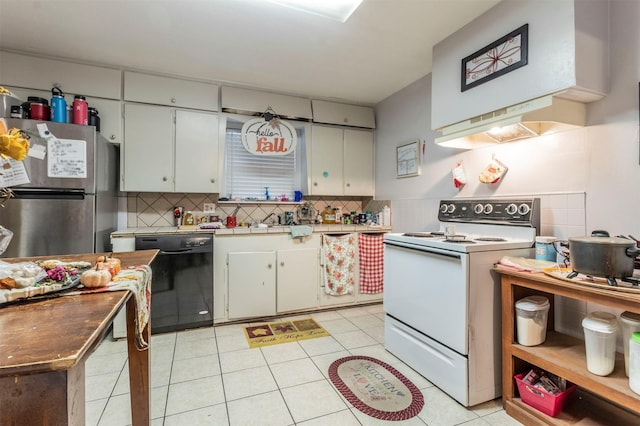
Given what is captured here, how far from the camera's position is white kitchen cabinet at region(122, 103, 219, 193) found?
9.20ft

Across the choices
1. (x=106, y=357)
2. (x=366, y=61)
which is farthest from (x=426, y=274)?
(x=106, y=357)

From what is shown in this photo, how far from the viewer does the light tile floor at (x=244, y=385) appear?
62.9 inches

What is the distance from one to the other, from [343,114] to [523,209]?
2.32 meters

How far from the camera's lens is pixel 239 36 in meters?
2.28

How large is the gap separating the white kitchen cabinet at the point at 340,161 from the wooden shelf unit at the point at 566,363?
2229 mm

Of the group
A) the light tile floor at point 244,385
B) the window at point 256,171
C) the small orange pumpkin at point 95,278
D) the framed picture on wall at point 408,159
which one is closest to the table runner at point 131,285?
the small orange pumpkin at point 95,278

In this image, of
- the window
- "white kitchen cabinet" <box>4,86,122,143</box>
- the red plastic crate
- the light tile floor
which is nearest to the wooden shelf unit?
the red plastic crate

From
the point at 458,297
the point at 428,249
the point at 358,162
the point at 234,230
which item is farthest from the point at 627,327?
the point at 358,162

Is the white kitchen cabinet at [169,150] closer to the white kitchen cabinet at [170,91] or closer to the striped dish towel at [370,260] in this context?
the white kitchen cabinet at [170,91]

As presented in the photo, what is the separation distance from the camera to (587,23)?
4.99 ft

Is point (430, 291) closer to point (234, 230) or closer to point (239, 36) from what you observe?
point (234, 230)

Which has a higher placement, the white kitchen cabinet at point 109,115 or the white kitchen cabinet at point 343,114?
the white kitchen cabinet at point 343,114

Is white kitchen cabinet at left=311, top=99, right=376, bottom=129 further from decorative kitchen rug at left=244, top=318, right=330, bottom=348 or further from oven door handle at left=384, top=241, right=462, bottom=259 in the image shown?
decorative kitchen rug at left=244, top=318, right=330, bottom=348

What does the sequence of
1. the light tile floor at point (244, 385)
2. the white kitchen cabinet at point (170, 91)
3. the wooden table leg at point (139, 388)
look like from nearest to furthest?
the wooden table leg at point (139, 388), the light tile floor at point (244, 385), the white kitchen cabinet at point (170, 91)
